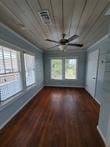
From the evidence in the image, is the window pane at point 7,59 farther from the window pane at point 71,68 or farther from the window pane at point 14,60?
the window pane at point 71,68

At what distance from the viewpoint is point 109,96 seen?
1.61 m

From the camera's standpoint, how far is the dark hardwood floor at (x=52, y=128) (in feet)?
5.75

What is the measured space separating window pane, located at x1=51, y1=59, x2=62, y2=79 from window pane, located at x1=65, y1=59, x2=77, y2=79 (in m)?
0.40

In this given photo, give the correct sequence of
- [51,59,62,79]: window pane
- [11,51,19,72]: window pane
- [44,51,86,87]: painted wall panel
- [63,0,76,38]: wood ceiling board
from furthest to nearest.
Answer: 1. [51,59,62,79]: window pane
2. [44,51,86,87]: painted wall panel
3. [11,51,19,72]: window pane
4. [63,0,76,38]: wood ceiling board

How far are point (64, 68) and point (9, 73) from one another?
3774mm

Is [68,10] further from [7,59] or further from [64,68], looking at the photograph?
[64,68]

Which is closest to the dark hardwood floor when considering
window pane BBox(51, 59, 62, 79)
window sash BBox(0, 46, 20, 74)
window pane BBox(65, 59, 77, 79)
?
window sash BBox(0, 46, 20, 74)

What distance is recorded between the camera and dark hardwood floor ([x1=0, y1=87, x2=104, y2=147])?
175 cm

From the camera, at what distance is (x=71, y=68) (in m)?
5.76

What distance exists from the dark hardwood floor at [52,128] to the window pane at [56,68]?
3.06m

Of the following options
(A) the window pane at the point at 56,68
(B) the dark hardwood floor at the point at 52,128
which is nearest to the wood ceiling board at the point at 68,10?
(B) the dark hardwood floor at the point at 52,128

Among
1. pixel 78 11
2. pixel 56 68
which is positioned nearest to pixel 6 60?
pixel 78 11

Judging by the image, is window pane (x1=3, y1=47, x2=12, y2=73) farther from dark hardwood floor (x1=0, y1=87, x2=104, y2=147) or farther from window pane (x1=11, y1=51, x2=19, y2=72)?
dark hardwood floor (x1=0, y1=87, x2=104, y2=147)

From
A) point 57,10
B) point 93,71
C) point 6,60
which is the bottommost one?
point 93,71
